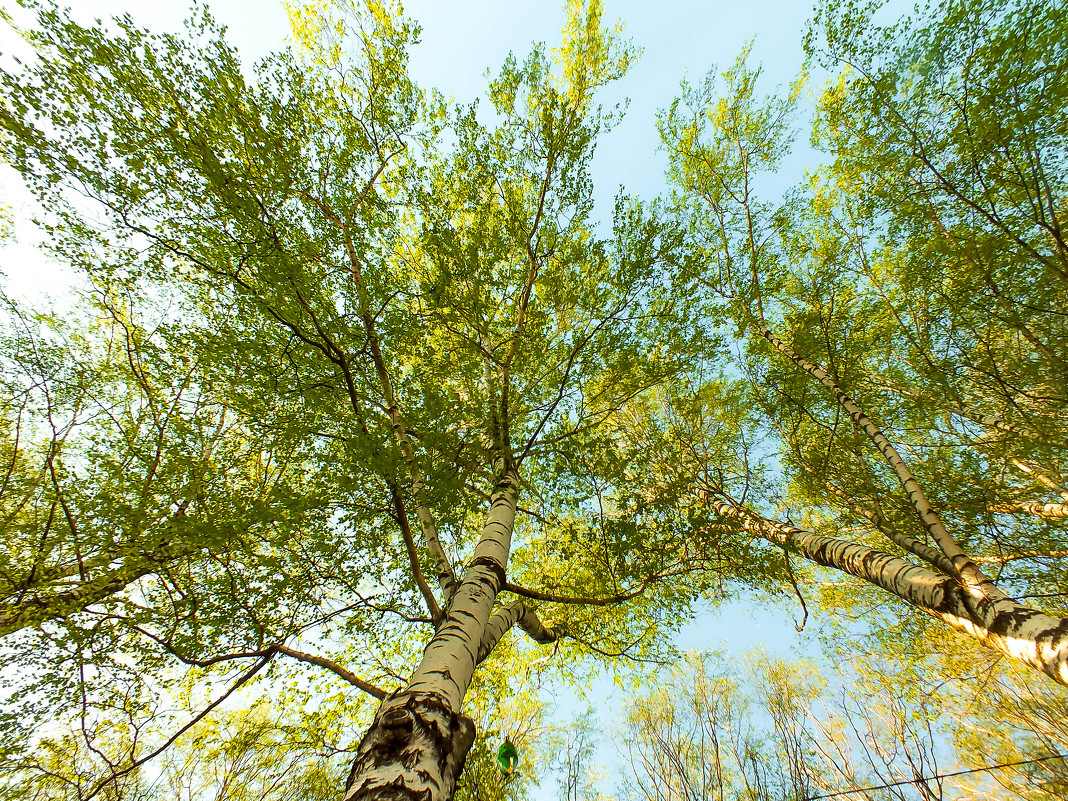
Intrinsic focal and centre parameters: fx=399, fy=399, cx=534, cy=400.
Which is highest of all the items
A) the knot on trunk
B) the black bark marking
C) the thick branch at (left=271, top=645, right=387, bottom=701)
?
Answer: the black bark marking

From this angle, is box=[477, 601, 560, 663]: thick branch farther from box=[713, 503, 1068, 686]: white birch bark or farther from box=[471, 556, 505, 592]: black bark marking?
box=[713, 503, 1068, 686]: white birch bark

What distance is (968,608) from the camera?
3652mm

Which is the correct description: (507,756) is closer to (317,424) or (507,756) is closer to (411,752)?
(411,752)

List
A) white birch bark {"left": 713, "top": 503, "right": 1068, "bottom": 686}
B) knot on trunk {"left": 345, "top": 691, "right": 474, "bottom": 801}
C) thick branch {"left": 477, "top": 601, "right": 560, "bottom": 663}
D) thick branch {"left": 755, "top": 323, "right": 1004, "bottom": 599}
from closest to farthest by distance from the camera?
knot on trunk {"left": 345, "top": 691, "right": 474, "bottom": 801} < white birch bark {"left": 713, "top": 503, "right": 1068, "bottom": 686} < thick branch {"left": 477, "top": 601, "right": 560, "bottom": 663} < thick branch {"left": 755, "top": 323, "right": 1004, "bottom": 599}

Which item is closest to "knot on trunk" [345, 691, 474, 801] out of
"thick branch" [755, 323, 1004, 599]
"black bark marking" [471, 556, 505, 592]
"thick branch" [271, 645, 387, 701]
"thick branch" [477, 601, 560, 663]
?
"thick branch" [477, 601, 560, 663]

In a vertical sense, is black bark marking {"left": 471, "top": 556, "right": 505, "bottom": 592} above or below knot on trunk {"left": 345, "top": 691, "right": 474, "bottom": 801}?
above

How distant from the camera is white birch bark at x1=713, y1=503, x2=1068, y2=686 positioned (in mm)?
2973

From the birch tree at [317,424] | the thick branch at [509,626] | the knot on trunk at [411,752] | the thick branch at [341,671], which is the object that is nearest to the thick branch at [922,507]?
the birch tree at [317,424]

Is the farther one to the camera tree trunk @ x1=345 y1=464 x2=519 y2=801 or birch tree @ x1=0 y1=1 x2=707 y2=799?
birch tree @ x1=0 y1=1 x2=707 y2=799

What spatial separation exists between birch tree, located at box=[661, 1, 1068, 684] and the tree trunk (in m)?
4.26

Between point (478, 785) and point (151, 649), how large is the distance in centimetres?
507

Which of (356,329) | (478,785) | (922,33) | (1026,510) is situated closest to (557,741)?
(478,785)

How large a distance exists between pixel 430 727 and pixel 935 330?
900 cm

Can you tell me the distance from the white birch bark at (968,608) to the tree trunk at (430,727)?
14.0ft
